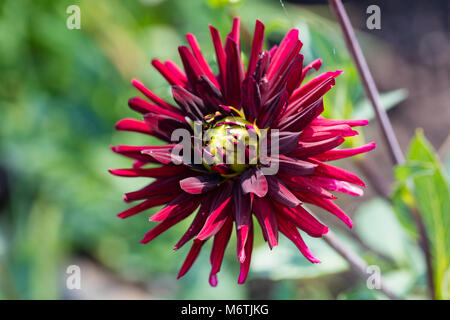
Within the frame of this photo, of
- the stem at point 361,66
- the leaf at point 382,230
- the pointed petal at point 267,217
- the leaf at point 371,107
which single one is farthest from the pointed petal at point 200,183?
the leaf at point 382,230

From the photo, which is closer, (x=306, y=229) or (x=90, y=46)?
(x=306, y=229)

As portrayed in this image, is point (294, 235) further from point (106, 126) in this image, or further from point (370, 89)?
point (106, 126)

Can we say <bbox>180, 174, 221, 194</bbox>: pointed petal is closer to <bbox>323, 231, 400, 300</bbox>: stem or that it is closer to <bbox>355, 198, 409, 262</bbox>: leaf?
<bbox>323, 231, 400, 300</bbox>: stem

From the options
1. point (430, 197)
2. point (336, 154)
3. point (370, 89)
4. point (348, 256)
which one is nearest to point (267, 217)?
point (336, 154)

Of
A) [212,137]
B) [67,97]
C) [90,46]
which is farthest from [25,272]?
[212,137]

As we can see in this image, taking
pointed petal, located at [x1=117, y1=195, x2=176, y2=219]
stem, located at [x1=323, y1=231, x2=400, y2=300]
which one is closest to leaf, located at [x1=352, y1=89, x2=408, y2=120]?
stem, located at [x1=323, y1=231, x2=400, y2=300]
